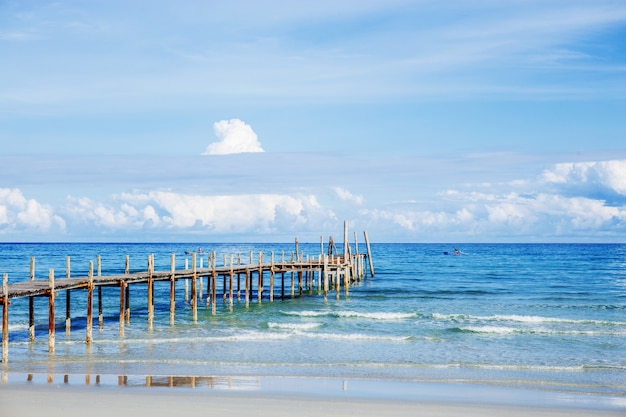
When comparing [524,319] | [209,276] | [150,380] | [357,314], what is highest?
[209,276]

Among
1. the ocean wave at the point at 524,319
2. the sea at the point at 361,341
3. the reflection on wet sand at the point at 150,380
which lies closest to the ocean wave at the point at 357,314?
the sea at the point at 361,341

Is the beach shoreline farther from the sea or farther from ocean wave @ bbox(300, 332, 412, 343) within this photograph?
ocean wave @ bbox(300, 332, 412, 343)

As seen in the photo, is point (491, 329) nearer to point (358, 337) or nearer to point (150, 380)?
point (358, 337)

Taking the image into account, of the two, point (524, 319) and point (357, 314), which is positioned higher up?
point (357, 314)

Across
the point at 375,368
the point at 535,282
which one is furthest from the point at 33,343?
the point at 535,282

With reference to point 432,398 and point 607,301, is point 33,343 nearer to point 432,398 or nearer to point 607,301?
point 432,398

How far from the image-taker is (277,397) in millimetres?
16234

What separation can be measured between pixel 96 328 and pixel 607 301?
29.3m

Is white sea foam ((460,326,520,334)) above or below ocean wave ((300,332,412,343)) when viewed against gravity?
below

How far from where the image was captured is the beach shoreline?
49.2ft

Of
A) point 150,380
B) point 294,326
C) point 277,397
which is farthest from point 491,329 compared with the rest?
point 150,380

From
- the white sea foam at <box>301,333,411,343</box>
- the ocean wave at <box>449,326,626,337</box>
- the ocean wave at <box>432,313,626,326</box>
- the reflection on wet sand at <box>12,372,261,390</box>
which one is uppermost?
the reflection on wet sand at <box>12,372,261,390</box>

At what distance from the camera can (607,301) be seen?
42.5 meters

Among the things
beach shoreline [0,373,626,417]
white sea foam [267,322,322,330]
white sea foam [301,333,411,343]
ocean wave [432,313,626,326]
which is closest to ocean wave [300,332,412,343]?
white sea foam [301,333,411,343]
